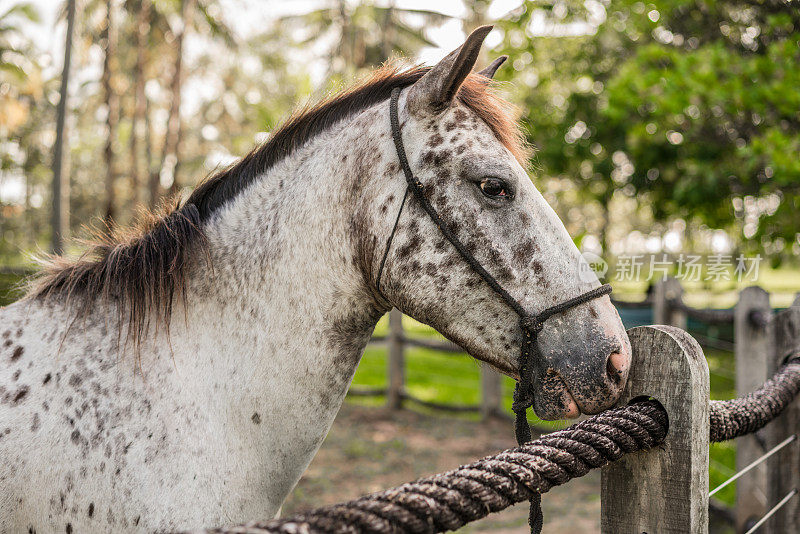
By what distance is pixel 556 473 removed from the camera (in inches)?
44.6

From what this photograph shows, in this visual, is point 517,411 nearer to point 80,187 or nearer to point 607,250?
point 607,250

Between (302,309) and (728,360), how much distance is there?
1166 cm

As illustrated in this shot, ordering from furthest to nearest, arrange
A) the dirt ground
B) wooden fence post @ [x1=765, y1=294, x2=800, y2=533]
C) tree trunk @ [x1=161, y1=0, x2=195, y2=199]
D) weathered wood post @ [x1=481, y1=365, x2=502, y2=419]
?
tree trunk @ [x1=161, y1=0, x2=195, y2=199]
weathered wood post @ [x1=481, y1=365, x2=502, y2=419]
the dirt ground
wooden fence post @ [x1=765, y1=294, x2=800, y2=533]

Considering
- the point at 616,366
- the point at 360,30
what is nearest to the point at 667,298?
the point at 616,366

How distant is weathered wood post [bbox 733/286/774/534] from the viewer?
11.7 ft

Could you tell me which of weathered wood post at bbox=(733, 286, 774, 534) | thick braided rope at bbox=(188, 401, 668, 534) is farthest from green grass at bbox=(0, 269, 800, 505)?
thick braided rope at bbox=(188, 401, 668, 534)

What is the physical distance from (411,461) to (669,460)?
5238 millimetres

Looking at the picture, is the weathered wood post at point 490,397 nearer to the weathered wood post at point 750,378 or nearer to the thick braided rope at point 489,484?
the weathered wood post at point 750,378

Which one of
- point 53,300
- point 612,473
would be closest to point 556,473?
point 612,473

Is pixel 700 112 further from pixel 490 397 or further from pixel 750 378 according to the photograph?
pixel 490 397

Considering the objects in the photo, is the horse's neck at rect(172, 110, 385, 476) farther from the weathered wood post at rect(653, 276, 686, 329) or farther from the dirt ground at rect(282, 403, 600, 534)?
the weathered wood post at rect(653, 276, 686, 329)

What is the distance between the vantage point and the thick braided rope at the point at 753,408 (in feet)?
4.96

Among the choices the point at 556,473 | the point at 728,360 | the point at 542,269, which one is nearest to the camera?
the point at 556,473

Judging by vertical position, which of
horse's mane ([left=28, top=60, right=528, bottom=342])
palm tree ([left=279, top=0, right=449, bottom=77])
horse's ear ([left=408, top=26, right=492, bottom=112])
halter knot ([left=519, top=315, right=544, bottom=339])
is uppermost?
palm tree ([left=279, top=0, right=449, bottom=77])
